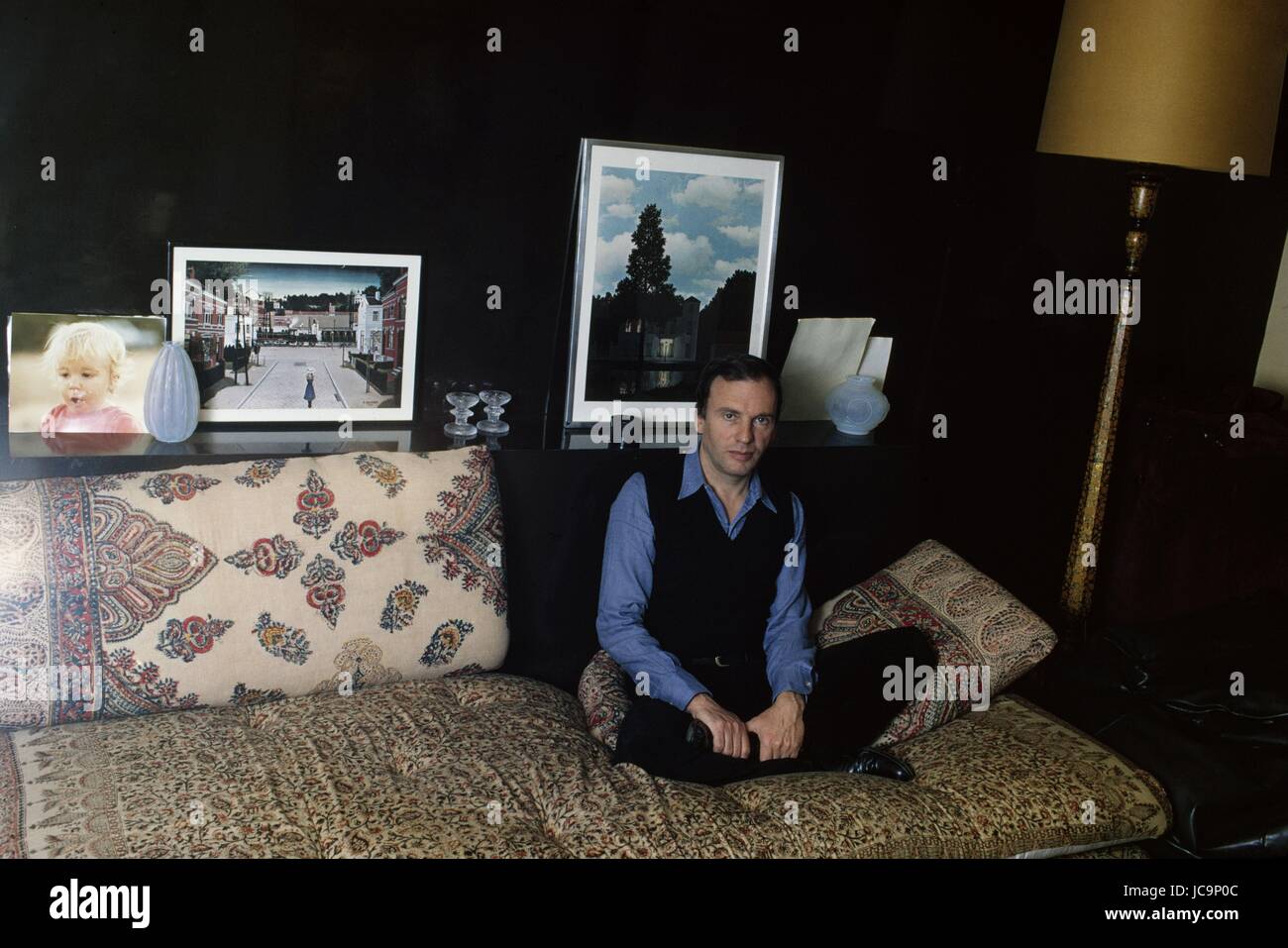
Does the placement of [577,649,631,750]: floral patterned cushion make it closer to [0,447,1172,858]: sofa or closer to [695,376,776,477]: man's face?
[0,447,1172,858]: sofa

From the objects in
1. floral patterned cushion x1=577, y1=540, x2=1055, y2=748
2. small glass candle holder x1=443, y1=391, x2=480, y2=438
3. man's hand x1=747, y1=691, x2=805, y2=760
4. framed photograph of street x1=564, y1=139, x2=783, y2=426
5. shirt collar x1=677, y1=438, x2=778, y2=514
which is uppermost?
framed photograph of street x1=564, y1=139, x2=783, y2=426

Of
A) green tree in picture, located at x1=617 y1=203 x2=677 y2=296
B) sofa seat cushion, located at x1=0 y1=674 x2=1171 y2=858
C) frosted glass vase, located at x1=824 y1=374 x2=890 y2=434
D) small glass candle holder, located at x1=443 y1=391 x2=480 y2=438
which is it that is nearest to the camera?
sofa seat cushion, located at x1=0 y1=674 x2=1171 y2=858

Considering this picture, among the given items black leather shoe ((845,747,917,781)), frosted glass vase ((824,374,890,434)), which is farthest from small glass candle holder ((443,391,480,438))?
black leather shoe ((845,747,917,781))

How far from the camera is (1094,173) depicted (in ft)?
11.3

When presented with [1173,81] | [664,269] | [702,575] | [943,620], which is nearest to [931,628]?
[943,620]

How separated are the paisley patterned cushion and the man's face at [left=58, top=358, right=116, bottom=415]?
0.29 meters

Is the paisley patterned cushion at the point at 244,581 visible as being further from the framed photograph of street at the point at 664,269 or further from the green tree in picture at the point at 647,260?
the green tree in picture at the point at 647,260

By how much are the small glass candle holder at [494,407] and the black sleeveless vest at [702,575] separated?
44 cm

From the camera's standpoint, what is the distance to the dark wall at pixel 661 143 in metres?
2.43

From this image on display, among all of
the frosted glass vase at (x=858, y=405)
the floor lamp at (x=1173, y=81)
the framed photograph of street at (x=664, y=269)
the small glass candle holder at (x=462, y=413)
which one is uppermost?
the floor lamp at (x=1173, y=81)

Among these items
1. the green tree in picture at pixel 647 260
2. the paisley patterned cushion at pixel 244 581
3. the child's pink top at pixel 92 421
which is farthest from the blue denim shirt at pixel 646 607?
the child's pink top at pixel 92 421

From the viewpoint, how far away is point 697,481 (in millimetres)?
2537

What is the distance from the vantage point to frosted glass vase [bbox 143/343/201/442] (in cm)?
242

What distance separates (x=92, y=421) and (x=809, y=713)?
5.32 ft
